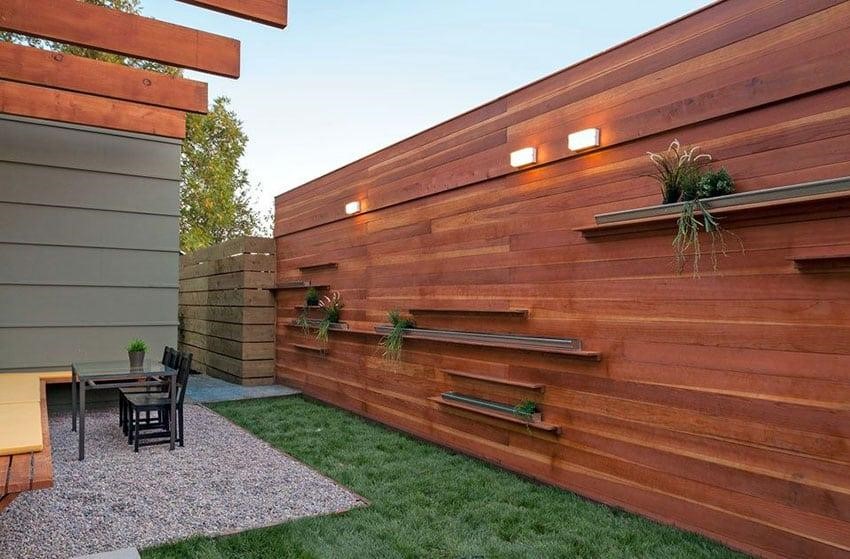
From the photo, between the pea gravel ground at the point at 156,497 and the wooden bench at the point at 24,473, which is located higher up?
the wooden bench at the point at 24,473

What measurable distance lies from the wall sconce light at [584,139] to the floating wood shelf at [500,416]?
1.63 metres

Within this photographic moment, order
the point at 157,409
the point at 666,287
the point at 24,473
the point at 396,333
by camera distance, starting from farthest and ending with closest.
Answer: the point at 396,333 → the point at 157,409 → the point at 666,287 → the point at 24,473

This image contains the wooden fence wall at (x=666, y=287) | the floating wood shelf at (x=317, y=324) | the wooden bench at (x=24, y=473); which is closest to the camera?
the wooden bench at (x=24, y=473)

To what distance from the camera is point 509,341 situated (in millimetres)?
3773

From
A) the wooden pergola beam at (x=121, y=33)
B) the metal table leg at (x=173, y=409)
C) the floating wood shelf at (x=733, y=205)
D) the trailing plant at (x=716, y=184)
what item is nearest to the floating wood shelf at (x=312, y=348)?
the metal table leg at (x=173, y=409)

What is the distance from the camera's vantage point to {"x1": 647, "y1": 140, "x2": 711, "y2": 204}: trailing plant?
2695 mm

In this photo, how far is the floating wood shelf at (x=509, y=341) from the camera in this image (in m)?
3.33

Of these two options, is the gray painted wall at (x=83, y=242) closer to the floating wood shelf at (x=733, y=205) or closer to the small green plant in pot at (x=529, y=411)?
the small green plant in pot at (x=529, y=411)

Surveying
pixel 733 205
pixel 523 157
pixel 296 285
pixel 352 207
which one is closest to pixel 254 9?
pixel 523 157

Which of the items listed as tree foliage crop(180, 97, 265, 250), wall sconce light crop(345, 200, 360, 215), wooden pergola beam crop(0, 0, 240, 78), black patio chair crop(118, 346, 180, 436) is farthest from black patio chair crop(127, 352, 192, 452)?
tree foliage crop(180, 97, 265, 250)

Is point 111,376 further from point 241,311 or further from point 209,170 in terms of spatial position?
point 209,170

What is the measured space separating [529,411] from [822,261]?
1.82m

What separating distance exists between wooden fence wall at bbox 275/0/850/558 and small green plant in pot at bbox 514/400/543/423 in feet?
0.23

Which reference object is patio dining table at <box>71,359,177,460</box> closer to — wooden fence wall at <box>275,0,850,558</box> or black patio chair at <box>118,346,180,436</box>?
black patio chair at <box>118,346,180,436</box>
